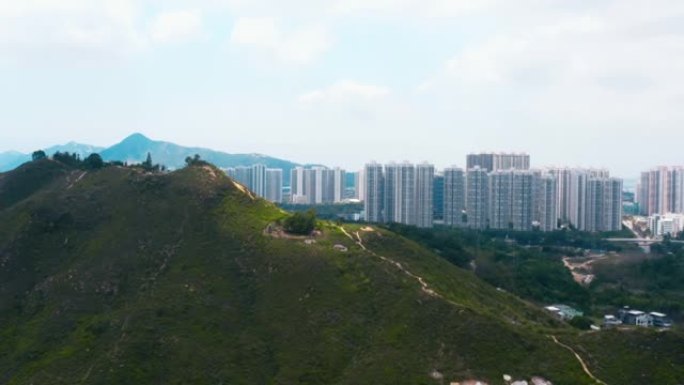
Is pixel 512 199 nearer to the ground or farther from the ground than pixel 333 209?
farther from the ground

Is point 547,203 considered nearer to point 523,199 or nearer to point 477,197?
point 523,199

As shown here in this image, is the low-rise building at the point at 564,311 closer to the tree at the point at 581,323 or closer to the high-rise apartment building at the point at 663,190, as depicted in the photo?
the tree at the point at 581,323

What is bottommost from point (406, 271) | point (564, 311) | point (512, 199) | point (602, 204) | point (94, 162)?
point (564, 311)

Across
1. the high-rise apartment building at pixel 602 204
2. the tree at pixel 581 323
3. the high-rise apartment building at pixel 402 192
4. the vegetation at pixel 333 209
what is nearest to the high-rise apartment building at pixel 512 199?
the high-rise apartment building at pixel 602 204

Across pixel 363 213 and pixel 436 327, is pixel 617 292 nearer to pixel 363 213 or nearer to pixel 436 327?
pixel 436 327

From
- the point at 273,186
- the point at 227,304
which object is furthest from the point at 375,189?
the point at 227,304

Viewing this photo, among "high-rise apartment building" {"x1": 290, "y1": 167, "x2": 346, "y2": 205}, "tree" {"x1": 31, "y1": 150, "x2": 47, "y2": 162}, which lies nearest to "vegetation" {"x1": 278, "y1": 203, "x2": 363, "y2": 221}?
"high-rise apartment building" {"x1": 290, "y1": 167, "x2": 346, "y2": 205}

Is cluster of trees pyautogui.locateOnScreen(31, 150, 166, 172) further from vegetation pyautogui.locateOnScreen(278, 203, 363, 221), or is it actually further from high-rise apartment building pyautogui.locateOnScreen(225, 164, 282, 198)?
high-rise apartment building pyautogui.locateOnScreen(225, 164, 282, 198)
